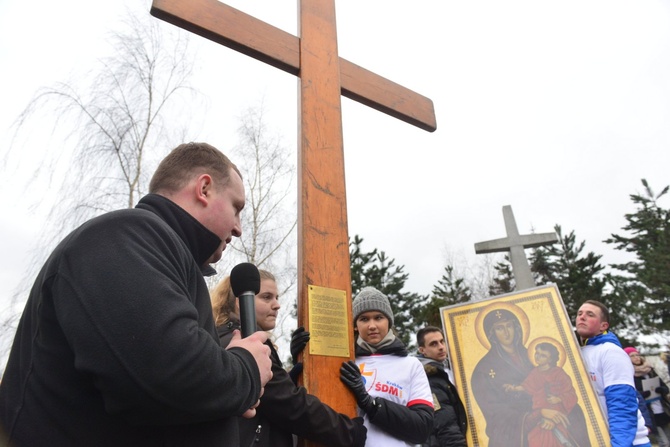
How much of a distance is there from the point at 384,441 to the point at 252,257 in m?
9.12

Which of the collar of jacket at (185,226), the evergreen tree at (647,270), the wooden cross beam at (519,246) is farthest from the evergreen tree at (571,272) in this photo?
the collar of jacket at (185,226)

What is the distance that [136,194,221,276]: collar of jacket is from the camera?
63.6 inches

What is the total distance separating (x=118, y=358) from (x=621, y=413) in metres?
4.34

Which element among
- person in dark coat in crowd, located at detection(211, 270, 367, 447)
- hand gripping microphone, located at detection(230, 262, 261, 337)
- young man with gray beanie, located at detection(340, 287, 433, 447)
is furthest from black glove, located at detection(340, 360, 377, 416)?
hand gripping microphone, located at detection(230, 262, 261, 337)

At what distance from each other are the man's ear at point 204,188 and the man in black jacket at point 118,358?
0.30 meters

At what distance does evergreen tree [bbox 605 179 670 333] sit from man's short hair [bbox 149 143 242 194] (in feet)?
86.6

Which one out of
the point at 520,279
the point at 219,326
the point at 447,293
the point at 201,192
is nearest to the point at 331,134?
the point at 219,326

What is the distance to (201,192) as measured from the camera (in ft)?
5.70

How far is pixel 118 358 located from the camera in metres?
1.18

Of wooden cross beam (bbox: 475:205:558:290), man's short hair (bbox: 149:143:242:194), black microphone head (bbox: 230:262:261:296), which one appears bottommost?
black microphone head (bbox: 230:262:261:296)

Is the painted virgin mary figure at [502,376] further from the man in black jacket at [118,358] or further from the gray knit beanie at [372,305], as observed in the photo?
the man in black jacket at [118,358]

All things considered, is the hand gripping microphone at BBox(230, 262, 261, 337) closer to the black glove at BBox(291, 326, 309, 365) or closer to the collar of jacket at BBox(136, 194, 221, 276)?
the collar of jacket at BBox(136, 194, 221, 276)

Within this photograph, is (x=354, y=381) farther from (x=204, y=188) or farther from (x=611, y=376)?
(x=611, y=376)

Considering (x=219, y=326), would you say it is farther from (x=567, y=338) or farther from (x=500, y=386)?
(x=567, y=338)
